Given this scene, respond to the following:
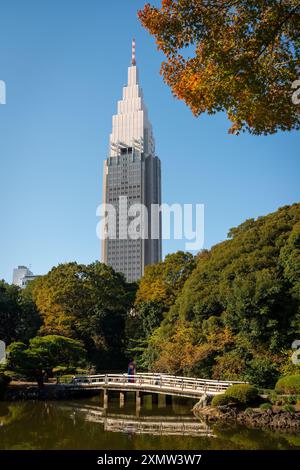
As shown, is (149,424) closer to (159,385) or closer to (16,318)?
(159,385)

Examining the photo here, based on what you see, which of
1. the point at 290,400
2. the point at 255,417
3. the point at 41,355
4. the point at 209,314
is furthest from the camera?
the point at 209,314

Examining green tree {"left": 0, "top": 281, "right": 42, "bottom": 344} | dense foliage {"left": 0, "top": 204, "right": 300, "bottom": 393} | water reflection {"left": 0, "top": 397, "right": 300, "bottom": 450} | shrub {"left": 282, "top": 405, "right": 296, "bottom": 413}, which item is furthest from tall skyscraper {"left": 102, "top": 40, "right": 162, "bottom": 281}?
shrub {"left": 282, "top": 405, "right": 296, "bottom": 413}

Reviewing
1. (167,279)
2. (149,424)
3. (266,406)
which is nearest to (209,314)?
(266,406)

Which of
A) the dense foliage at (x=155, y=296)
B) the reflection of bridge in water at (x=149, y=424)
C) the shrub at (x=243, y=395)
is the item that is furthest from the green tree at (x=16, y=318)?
the shrub at (x=243, y=395)

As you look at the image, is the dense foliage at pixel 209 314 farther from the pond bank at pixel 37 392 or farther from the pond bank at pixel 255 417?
the pond bank at pixel 255 417

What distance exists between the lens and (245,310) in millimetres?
21812

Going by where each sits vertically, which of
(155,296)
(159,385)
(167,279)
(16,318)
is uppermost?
(167,279)

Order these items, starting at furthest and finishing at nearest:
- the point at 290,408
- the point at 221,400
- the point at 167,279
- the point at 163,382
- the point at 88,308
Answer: the point at 88,308
the point at 167,279
the point at 163,382
the point at 221,400
the point at 290,408

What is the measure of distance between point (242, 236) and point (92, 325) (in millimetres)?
16969

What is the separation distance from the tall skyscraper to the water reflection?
7986 centimetres

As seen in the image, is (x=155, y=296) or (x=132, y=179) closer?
(x=155, y=296)

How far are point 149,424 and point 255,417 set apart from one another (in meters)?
3.79

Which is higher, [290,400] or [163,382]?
[290,400]
